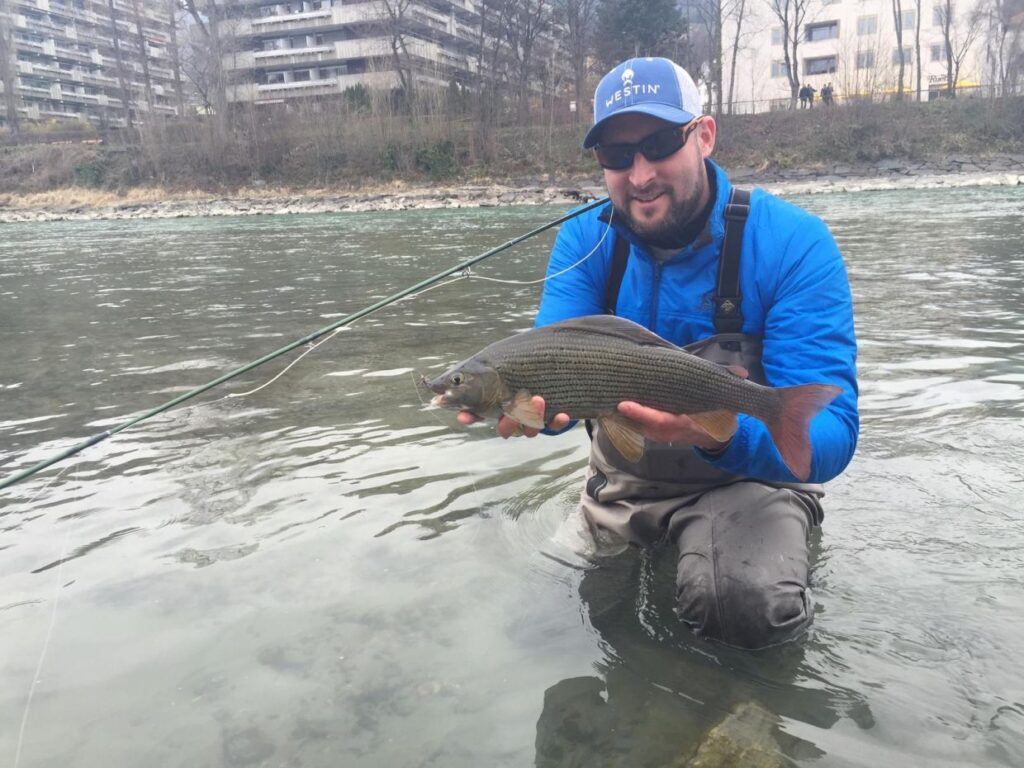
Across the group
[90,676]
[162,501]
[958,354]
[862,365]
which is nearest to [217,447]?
[162,501]

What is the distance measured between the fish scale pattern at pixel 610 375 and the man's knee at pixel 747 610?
765 mm

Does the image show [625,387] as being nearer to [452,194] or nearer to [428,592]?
[428,592]

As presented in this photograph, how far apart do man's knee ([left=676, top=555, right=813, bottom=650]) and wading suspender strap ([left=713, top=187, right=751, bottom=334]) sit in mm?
1103

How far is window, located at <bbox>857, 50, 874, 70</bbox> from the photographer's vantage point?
63106mm

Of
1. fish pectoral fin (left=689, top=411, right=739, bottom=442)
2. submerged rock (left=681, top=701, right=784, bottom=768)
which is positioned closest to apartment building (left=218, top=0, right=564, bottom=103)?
fish pectoral fin (left=689, top=411, right=739, bottom=442)

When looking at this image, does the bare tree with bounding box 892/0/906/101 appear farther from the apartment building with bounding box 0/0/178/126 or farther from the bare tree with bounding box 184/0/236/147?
the apartment building with bounding box 0/0/178/126

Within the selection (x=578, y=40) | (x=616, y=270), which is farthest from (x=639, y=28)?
(x=616, y=270)

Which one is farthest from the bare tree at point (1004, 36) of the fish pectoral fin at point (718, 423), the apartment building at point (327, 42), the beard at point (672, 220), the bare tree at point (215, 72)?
the fish pectoral fin at point (718, 423)

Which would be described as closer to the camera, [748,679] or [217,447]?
[748,679]

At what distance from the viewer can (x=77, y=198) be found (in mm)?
49156

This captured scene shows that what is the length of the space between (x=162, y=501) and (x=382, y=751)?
9.47ft

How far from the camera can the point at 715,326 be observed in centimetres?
360

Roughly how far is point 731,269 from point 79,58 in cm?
11817

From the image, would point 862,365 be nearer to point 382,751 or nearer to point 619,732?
point 619,732
